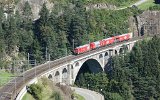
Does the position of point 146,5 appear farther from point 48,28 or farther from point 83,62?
point 83,62

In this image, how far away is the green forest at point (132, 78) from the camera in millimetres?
123150

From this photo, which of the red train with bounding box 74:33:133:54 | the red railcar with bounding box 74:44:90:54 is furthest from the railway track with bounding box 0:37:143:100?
the red train with bounding box 74:33:133:54

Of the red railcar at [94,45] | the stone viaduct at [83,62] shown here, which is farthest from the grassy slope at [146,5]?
the red railcar at [94,45]

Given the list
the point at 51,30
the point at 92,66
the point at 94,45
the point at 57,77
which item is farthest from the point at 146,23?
the point at 57,77

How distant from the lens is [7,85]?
309 feet

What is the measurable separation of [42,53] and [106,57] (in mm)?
18434

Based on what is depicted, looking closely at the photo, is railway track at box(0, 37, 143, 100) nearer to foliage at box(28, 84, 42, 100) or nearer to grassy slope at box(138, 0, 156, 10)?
foliage at box(28, 84, 42, 100)

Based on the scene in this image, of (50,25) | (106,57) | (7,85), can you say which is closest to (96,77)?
(106,57)

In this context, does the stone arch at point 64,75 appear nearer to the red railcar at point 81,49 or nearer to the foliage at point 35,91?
the red railcar at point 81,49

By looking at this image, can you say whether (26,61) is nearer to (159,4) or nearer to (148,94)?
(148,94)

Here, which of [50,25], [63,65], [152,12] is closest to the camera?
[63,65]

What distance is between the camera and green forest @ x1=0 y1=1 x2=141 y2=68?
124406 millimetres

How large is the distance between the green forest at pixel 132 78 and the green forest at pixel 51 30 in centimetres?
1052

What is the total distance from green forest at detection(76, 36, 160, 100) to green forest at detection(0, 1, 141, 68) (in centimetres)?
1052
